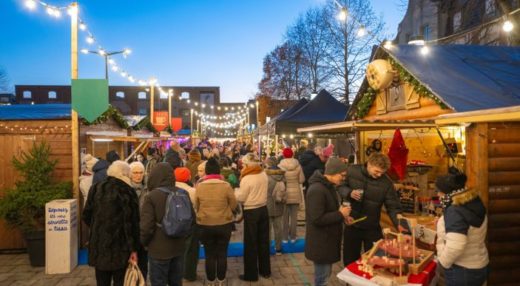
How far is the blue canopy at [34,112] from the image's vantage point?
24.9 ft

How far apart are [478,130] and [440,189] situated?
45.8 inches

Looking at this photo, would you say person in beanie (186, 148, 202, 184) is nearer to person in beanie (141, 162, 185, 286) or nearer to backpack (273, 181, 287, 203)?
backpack (273, 181, 287, 203)

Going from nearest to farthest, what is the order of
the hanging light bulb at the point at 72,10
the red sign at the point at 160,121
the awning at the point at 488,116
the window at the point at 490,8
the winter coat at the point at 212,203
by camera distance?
the awning at the point at 488,116, the winter coat at the point at 212,203, the hanging light bulb at the point at 72,10, the window at the point at 490,8, the red sign at the point at 160,121

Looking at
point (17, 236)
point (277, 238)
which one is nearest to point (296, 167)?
point (277, 238)

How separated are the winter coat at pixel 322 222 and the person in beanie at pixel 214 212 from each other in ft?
4.28

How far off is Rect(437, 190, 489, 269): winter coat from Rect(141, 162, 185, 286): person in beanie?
2771 millimetres

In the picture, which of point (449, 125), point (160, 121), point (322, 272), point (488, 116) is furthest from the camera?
point (160, 121)

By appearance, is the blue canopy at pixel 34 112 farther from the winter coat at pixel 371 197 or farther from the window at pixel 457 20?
the window at pixel 457 20

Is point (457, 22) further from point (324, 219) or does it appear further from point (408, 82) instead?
point (324, 219)

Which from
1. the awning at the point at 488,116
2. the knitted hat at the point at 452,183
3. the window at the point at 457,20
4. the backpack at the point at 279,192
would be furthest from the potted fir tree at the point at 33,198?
the window at the point at 457,20

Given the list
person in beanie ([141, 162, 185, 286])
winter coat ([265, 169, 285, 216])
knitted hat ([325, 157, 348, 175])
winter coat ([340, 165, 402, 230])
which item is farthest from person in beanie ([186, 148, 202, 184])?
knitted hat ([325, 157, 348, 175])

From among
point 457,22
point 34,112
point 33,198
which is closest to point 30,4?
point 34,112

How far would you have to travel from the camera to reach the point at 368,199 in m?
4.79

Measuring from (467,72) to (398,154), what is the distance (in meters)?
1.92
